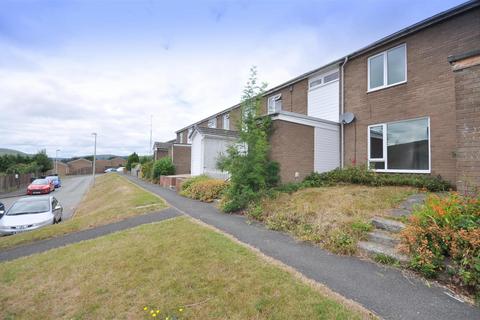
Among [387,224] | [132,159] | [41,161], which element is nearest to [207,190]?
[387,224]

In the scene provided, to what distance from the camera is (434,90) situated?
9.10 meters

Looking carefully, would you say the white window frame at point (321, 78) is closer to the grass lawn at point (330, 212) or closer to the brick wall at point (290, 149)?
the brick wall at point (290, 149)

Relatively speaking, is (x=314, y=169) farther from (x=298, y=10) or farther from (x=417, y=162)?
(x=298, y=10)

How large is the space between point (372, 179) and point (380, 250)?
5985mm

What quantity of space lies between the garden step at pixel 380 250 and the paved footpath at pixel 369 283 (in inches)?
11.0

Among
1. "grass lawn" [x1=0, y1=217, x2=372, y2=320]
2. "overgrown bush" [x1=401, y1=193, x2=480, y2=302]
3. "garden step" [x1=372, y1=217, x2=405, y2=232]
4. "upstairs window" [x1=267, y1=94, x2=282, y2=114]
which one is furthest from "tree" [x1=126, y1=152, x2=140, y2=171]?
"overgrown bush" [x1=401, y1=193, x2=480, y2=302]

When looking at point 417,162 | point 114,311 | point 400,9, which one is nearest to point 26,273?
point 114,311

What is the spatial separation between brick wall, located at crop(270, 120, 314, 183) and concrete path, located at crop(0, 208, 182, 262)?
4.83 metres

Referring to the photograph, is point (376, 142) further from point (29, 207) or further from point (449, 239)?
point (29, 207)

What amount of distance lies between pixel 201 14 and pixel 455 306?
37.0 feet

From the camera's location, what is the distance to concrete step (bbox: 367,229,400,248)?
15.5ft

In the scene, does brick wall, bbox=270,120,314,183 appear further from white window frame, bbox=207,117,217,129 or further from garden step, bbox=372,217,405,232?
white window frame, bbox=207,117,217,129

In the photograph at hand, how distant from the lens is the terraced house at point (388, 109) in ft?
28.7

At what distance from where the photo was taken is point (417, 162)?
9.59 m
